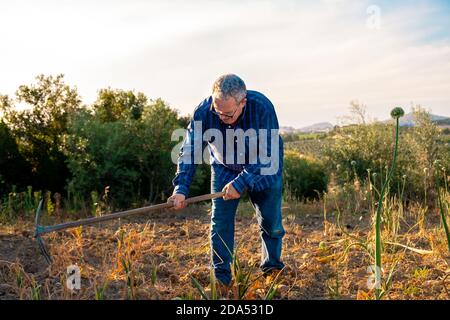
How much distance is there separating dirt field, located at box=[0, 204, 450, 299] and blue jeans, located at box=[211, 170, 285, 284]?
184 millimetres

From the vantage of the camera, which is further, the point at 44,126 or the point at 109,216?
the point at 44,126

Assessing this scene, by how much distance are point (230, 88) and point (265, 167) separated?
604 mm

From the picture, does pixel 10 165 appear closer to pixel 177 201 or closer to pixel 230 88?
pixel 177 201

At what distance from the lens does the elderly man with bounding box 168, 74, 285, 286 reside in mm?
3531

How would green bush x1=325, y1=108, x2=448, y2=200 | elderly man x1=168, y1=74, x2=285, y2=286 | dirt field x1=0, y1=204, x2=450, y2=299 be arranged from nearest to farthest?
1. dirt field x1=0, y1=204, x2=450, y2=299
2. elderly man x1=168, y1=74, x2=285, y2=286
3. green bush x1=325, y1=108, x2=448, y2=200

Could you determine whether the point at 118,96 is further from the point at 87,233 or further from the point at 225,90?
the point at 225,90

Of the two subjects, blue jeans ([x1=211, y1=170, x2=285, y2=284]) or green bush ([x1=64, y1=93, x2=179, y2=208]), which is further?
green bush ([x1=64, y1=93, x2=179, y2=208])

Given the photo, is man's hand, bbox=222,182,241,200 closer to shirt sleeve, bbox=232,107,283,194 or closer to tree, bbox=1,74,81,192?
shirt sleeve, bbox=232,107,283,194

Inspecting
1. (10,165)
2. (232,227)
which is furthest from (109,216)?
(10,165)

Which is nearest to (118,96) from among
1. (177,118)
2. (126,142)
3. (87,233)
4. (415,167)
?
(177,118)

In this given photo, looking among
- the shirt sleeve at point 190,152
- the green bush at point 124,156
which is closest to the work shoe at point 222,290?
the shirt sleeve at point 190,152

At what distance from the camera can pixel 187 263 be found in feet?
14.4

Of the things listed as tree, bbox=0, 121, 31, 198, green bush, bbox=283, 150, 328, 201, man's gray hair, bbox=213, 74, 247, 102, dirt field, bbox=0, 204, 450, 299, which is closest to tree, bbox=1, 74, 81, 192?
Answer: tree, bbox=0, 121, 31, 198

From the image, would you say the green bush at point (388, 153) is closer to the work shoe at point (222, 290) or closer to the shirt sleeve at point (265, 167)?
the shirt sleeve at point (265, 167)
